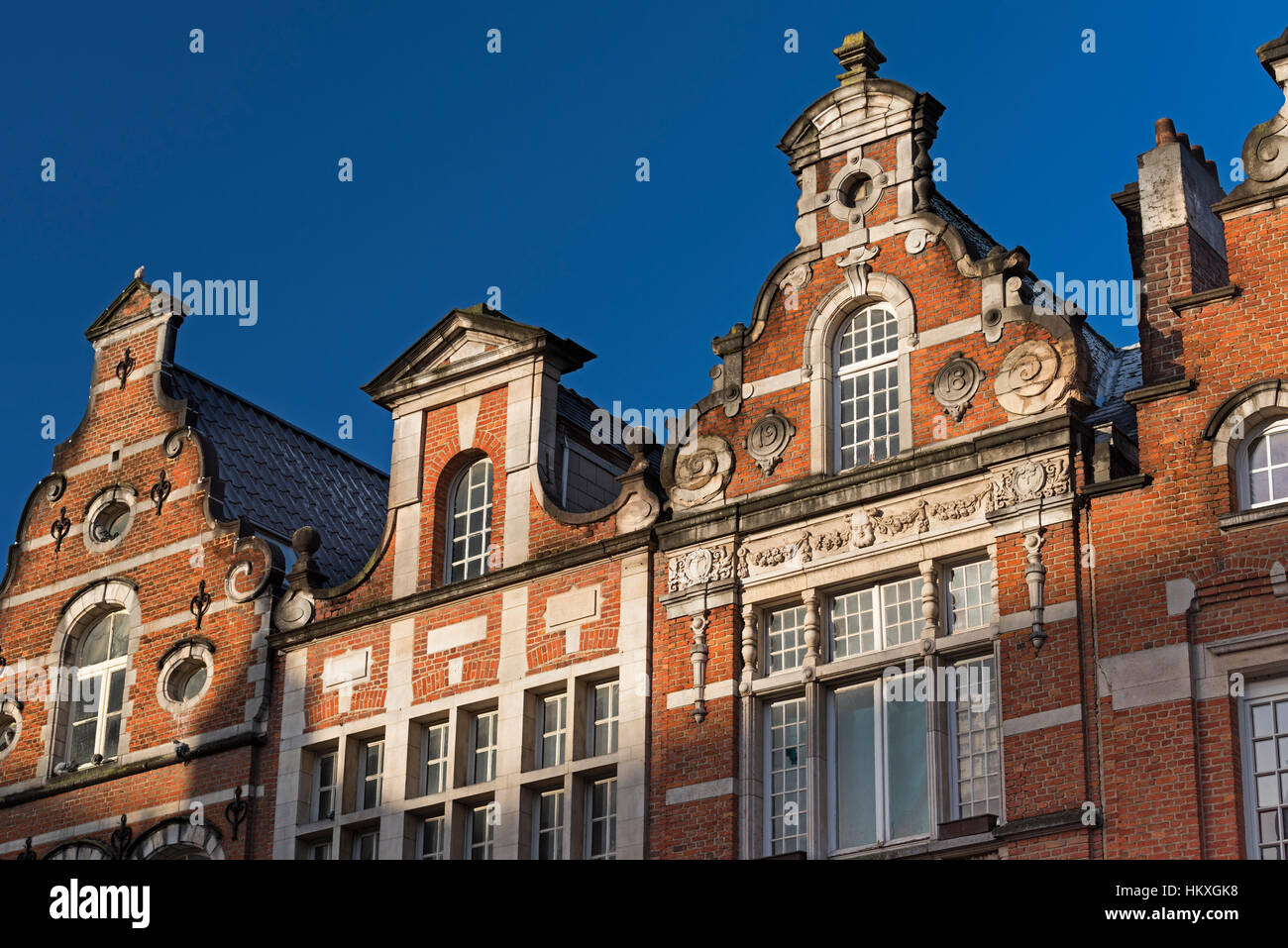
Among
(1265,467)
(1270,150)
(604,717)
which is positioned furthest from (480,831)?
(1270,150)

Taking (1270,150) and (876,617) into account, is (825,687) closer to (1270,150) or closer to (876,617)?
(876,617)

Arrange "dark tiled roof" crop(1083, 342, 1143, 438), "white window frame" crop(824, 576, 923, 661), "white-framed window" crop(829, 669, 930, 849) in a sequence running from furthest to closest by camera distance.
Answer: "dark tiled roof" crop(1083, 342, 1143, 438)
"white window frame" crop(824, 576, 923, 661)
"white-framed window" crop(829, 669, 930, 849)

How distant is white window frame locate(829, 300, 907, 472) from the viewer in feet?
80.8

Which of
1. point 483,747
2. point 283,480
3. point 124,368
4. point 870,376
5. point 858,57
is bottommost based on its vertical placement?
point 483,747

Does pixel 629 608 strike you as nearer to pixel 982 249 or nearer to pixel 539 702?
pixel 539 702

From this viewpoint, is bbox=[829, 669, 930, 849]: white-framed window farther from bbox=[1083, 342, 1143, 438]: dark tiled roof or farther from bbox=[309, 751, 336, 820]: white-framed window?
bbox=[309, 751, 336, 820]: white-framed window

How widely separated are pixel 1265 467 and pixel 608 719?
7.39m

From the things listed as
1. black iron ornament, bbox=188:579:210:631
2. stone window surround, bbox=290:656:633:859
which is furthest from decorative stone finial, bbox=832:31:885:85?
black iron ornament, bbox=188:579:210:631

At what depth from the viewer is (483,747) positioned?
26.3 meters

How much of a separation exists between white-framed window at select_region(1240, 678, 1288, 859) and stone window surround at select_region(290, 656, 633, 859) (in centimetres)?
622

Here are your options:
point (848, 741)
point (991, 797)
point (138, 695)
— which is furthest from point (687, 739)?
point (138, 695)

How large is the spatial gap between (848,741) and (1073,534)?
3.10 m

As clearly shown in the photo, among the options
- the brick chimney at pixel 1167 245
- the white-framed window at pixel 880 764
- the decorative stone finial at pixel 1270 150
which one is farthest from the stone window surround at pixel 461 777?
the decorative stone finial at pixel 1270 150

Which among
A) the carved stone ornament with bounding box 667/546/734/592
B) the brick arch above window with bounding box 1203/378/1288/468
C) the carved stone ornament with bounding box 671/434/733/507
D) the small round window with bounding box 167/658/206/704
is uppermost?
the carved stone ornament with bounding box 671/434/733/507
